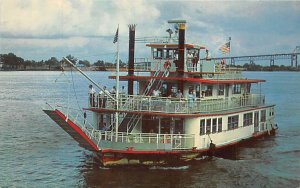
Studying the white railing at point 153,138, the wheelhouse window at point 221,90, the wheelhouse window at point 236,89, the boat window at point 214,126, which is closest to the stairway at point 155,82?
the white railing at point 153,138

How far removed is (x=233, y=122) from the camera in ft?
106

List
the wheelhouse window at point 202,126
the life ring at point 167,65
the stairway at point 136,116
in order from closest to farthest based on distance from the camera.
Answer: the stairway at point 136,116, the wheelhouse window at point 202,126, the life ring at point 167,65

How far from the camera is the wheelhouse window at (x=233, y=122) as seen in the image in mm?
31641

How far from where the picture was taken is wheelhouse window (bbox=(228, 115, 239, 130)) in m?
31.6

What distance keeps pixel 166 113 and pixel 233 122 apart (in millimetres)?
7658

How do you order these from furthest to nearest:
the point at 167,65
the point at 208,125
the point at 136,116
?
the point at 167,65, the point at 208,125, the point at 136,116

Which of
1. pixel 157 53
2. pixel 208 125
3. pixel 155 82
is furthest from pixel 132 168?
pixel 157 53

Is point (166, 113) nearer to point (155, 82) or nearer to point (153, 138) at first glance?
point (153, 138)

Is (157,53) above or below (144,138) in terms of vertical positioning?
above

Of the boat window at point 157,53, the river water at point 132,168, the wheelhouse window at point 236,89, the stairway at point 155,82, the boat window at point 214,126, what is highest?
the boat window at point 157,53

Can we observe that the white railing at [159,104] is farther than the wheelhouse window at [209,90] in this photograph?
No

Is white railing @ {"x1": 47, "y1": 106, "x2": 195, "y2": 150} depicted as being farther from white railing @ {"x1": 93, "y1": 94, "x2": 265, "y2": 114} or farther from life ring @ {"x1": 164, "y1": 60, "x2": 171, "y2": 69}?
life ring @ {"x1": 164, "y1": 60, "x2": 171, "y2": 69}

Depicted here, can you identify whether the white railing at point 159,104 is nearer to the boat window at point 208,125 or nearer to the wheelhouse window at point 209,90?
the boat window at point 208,125

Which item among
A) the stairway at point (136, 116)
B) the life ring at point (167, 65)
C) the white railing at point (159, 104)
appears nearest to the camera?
the white railing at point (159, 104)
